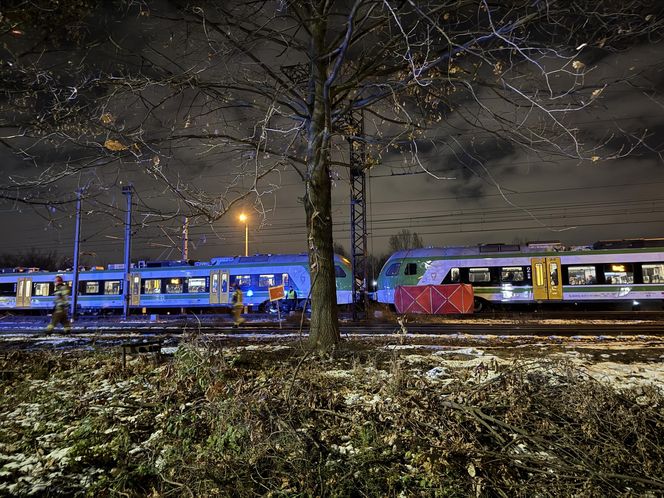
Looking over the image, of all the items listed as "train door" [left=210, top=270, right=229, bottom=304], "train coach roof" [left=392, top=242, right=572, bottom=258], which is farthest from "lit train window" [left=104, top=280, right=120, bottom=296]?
"train coach roof" [left=392, top=242, right=572, bottom=258]

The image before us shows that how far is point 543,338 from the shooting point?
11578mm

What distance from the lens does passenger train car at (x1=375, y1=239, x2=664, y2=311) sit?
21703mm

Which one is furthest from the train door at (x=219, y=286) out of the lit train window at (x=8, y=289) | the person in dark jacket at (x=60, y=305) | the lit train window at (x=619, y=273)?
the lit train window at (x=619, y=273)

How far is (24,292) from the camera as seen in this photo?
108 feet

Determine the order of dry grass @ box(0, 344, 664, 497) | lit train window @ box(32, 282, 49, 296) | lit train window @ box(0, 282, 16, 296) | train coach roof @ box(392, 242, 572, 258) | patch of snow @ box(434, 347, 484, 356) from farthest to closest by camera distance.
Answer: lit train window @ box(0, 282, 16, 296)
lit train window @ box(32, 282, 49, 296)
train coach roof @ box(392, 242, 572, 258)
patch of snow @ box(434, 347, 484, 356)
dry grass @ box(0, 344, 664, 497)

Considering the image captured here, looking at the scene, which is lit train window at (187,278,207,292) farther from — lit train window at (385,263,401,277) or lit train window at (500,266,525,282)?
lit train window at (500,266,525,282)

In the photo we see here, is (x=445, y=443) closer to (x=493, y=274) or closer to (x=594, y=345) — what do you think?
(x=594, y=345)

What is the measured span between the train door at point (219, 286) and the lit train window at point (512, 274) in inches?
646

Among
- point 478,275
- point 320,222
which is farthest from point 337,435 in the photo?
point 478,275

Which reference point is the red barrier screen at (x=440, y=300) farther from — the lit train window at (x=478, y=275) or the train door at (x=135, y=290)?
the train door at (x=135, y=290)

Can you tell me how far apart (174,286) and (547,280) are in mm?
22689

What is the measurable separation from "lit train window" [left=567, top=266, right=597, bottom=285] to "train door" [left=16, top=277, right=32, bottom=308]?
37.3 metres

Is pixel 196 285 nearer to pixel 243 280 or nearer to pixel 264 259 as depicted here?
pixel 243 280

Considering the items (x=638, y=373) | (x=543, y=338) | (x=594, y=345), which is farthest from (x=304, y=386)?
(x=543, y=338)
